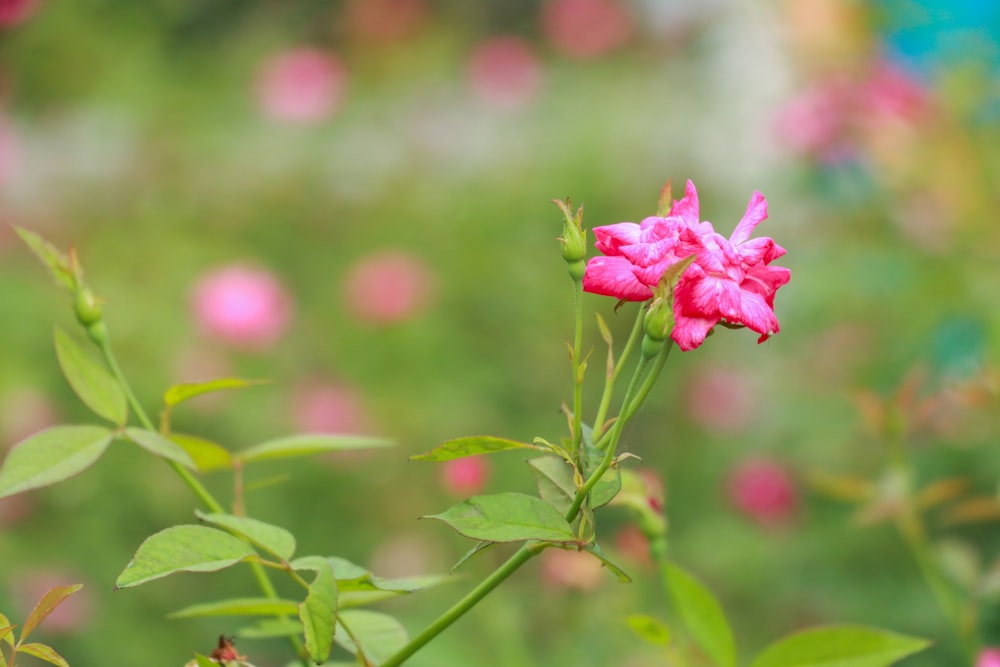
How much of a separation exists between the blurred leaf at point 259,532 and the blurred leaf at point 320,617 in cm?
4

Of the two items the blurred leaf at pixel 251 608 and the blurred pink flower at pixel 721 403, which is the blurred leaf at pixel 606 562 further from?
the blurred pink flower at pixel 721 403

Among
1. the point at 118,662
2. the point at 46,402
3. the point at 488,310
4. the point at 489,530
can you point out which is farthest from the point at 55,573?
the point at 489,530

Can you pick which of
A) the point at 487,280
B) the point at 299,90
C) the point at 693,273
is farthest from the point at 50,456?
the point at 299,90

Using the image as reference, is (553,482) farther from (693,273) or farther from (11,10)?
(11,10)

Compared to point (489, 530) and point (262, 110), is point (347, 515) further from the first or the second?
point (489, 530)

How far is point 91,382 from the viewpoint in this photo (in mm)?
489

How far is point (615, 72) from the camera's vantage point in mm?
2732

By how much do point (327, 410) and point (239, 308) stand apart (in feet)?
0.69

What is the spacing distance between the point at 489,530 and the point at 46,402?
1.41 metres

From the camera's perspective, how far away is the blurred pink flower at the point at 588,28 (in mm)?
2742

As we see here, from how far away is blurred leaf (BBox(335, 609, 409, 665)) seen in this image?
1.52ft

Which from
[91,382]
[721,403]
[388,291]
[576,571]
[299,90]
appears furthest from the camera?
[299,90]

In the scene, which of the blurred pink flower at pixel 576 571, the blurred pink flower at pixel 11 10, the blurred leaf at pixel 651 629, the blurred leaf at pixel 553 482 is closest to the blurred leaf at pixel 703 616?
the blurred leaf at pixel 651 629

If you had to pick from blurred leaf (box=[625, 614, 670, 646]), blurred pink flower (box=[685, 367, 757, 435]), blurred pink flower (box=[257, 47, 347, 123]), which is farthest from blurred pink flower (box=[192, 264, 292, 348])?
blurred leaf (box=[625, 614, 670, 646])
